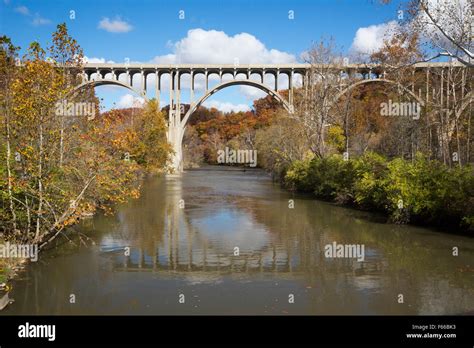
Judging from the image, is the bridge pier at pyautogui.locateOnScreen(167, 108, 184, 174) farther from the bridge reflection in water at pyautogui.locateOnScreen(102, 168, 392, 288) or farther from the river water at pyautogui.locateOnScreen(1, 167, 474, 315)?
the river water at pyautogui.locateOnScreen(1, 167, 474, 315)

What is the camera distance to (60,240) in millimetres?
12500

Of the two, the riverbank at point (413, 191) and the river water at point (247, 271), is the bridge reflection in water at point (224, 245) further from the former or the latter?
the riverbank at point (413, 191)

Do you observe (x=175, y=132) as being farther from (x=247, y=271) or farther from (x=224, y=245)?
(x=247, y=271)

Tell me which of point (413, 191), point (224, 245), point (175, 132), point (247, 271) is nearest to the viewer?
point (247, 271)

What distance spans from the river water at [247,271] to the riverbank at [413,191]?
74cm

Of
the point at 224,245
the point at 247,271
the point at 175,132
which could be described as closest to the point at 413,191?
the point at 224,245

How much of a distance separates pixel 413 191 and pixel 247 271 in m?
Answer: 7.65

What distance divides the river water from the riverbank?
0.74 metres

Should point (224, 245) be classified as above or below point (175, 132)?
below

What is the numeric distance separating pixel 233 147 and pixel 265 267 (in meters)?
53.0

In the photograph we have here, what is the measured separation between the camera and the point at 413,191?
582 inches

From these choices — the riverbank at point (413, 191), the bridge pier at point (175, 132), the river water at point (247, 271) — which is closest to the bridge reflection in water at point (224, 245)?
the river water at point (247, 271)
